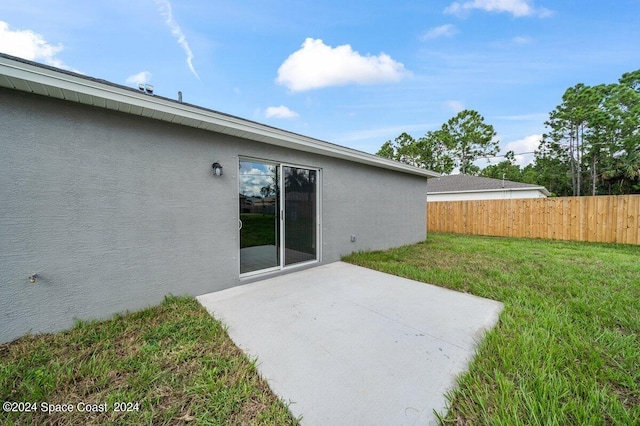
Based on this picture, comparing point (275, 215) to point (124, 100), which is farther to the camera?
point (275, 215)

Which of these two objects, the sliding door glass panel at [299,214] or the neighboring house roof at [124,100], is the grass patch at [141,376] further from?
the neighboring house roof at [124,100]

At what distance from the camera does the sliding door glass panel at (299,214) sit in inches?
175

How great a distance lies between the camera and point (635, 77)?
1819 centimetres

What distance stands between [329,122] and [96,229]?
10.1 metres

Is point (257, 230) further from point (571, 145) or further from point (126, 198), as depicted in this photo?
point (571, 145)

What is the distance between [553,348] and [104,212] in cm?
489

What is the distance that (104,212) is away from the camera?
2.76 meters

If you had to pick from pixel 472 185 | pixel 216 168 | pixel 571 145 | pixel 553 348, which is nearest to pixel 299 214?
pixel 216 168

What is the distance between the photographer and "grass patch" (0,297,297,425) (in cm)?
152

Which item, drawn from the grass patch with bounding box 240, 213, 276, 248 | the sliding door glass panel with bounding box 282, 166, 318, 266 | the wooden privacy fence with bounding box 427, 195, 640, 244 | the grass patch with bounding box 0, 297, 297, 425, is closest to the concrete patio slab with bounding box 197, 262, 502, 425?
the grass patch with bounding box 0, 297, 297, 425

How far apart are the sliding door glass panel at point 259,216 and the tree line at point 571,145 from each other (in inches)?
853

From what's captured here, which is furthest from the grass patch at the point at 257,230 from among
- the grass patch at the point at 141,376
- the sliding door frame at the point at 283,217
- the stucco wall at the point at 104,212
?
the grass patch at the point at 141,376

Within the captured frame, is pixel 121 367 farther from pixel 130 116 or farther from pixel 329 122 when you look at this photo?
pixel 329 122

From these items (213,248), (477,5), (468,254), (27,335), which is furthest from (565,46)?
(27,335)
